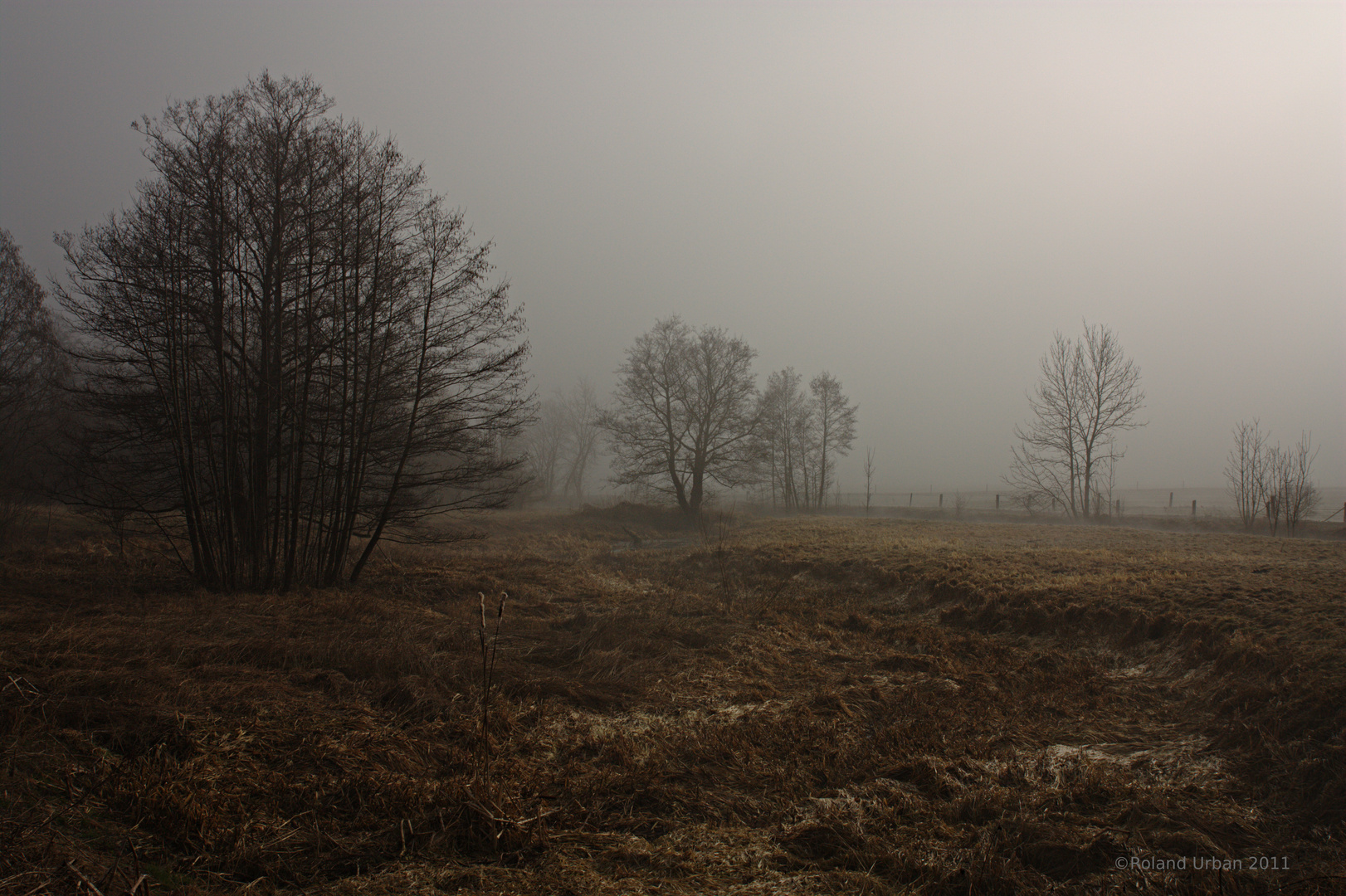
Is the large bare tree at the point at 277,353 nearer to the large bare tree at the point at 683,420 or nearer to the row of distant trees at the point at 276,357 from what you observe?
the row of distant trees at the point at 276,357

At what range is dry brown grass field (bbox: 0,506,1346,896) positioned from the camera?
2.83m

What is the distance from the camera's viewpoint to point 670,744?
14.8ft

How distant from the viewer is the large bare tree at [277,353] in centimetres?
841

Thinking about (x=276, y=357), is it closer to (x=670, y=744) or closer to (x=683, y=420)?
(x=670, y=744)

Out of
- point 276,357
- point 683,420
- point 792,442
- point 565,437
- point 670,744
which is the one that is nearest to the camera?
point 670,744

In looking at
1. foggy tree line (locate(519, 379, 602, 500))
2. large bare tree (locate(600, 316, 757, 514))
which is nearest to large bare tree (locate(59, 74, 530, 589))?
large bare tree (locate(600, 316, 757, 514))

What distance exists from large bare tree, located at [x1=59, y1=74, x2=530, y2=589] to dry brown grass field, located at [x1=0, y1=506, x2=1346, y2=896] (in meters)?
1.48

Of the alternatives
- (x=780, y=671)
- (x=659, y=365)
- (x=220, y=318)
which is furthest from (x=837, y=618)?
(x=659, y=365)

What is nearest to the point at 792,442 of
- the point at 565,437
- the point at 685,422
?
the point at 685,422

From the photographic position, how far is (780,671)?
265 inches

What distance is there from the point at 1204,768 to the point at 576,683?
5.10m

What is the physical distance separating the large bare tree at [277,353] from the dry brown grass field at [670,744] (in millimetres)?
1480

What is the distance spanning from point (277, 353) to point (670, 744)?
8637mm

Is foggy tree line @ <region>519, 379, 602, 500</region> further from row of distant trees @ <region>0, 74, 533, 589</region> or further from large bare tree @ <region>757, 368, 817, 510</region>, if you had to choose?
row of distant trees @ <region>0, 74, 533, 589</region>
